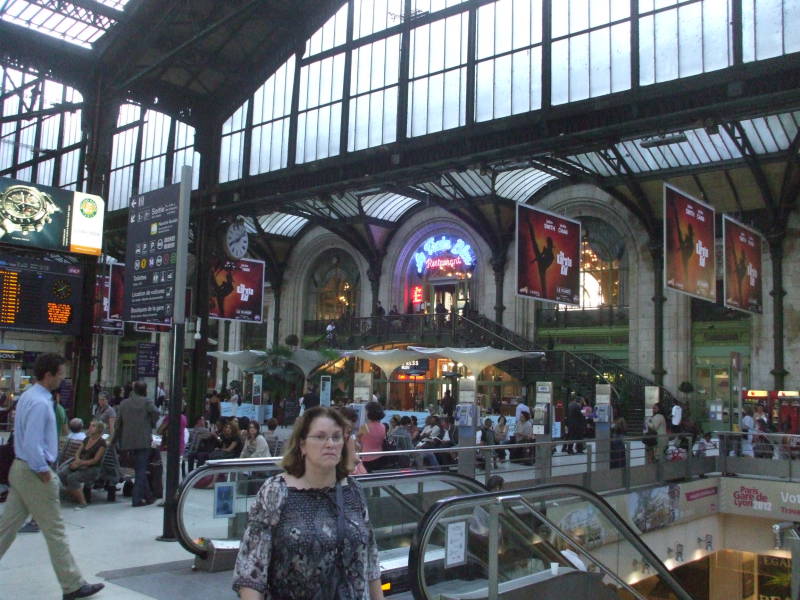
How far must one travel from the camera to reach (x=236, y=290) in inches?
1088

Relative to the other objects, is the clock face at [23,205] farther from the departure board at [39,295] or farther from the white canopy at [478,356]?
the white canopy at [478,356]

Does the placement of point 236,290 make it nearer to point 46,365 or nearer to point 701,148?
point 701,148

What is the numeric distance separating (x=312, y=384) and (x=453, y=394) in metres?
5.86

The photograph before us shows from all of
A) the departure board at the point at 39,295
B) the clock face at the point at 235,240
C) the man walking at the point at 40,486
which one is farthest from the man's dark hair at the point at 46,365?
the clock face at the point at 235,240

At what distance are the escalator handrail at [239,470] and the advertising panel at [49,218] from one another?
10.1 m

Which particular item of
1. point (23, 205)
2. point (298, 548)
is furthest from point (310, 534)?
point (23, 205)

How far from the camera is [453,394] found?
29.9 meters

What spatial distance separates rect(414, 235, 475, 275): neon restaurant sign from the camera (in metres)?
33.2

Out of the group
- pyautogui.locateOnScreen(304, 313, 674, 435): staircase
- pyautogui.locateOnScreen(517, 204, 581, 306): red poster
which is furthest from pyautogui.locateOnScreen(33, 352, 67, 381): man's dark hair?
pyautogui.locateOnScreen(304, 313, 674, 435): staircase

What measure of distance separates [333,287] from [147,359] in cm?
1460

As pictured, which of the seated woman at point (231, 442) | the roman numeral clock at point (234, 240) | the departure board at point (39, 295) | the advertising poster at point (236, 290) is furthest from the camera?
the advertising poster at point (236, 290)

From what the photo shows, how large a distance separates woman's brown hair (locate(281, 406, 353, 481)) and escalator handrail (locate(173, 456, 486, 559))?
309cm

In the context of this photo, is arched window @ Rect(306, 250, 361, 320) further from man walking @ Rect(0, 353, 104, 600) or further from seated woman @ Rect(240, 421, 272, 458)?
man walking @ Rect(0, 353, 104, 600)

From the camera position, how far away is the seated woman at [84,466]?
10141mm
